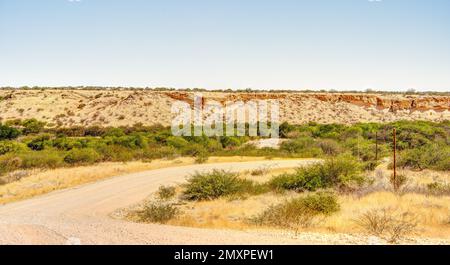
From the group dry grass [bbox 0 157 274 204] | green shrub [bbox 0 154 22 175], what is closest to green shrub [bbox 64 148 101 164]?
dry grass [bbox 0 157 274 204]

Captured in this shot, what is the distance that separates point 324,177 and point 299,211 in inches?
259

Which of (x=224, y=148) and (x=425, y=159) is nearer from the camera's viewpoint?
(x=425, y=159)

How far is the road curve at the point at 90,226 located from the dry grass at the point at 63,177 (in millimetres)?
1397

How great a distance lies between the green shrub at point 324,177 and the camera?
1964cm

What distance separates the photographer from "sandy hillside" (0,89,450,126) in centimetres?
6875

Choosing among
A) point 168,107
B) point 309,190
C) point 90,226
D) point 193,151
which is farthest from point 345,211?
point 168,107

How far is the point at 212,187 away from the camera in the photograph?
18.9 meters

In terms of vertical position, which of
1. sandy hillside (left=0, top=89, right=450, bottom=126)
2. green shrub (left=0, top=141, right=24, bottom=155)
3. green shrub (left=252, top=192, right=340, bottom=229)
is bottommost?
green shrub (left=0, top=141, right=24, bottom=155)

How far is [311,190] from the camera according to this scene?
64.0 ft

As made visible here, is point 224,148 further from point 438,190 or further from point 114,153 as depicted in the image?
point 438,190

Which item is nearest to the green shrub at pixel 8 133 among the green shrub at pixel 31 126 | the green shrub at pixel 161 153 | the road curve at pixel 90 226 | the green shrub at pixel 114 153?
the green shrub at pixel 31 126

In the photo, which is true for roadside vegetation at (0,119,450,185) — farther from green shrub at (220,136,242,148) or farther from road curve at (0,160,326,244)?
road curve at (0,160,326,244)

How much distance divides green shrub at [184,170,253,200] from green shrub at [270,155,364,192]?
194 centimetres

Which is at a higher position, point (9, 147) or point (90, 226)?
point (90, 226)
